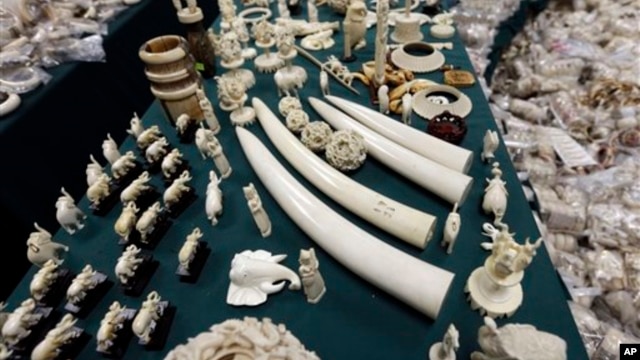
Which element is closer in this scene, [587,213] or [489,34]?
[587,213]

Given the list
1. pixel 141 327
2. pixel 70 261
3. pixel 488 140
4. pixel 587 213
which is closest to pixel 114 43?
pixel 70 261

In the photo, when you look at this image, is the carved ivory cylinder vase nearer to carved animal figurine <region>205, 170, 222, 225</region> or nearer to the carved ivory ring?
carved animal figurine <region>205, 170, 222, 225</region>

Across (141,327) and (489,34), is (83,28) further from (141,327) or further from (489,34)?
(489,34)

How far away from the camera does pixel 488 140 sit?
1146 millimetres

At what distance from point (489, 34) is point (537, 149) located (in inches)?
43.1

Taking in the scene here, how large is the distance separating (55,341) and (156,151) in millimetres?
649

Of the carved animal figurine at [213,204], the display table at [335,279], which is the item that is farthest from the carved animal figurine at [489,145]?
the carved animal figurine at [213,204]

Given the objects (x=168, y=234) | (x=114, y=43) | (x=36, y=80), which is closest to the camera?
(x=168, y=234)

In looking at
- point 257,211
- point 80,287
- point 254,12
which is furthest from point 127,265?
point 254,12

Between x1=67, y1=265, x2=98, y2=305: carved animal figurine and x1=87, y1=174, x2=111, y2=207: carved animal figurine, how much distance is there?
0.30m

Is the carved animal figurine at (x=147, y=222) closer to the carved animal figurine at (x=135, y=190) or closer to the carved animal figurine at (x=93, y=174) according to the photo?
the carved animal figurine at (x=135, y=190)

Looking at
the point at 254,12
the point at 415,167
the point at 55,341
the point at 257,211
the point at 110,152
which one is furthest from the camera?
the point at 254,12

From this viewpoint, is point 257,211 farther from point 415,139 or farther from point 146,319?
point 415,139

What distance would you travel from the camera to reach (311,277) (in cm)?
83
